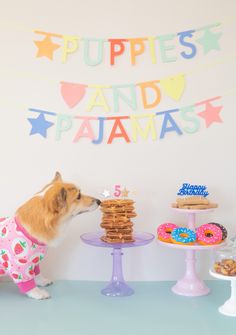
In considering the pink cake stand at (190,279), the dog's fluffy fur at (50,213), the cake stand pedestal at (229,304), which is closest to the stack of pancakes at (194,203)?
the pink cake stand at (190,279)

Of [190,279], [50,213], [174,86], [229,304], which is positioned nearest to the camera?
[229,304]

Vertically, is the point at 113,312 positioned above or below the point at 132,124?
below

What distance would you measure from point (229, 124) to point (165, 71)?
33 centimetres

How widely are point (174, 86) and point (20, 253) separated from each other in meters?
0.86

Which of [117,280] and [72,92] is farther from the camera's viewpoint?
[72,92]

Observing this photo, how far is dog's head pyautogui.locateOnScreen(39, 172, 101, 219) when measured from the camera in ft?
5.12

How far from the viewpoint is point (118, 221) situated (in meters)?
1.63

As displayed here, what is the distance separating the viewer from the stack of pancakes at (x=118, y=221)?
1.62 meters

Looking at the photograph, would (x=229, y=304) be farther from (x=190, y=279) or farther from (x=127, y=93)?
(x=127, y=93)

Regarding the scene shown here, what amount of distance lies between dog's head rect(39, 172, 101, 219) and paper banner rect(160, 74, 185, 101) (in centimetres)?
52

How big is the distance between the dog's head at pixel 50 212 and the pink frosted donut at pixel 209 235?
46 centimetres

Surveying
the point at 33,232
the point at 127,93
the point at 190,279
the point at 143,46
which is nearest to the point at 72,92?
the point at 127,93

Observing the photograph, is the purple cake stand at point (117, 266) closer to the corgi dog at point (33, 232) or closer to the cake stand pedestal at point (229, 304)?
the corgi dog at point (33, 232)

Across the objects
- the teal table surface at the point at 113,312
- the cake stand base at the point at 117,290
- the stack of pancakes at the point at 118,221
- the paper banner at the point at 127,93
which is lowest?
the teal table surface at the point at 113,312
